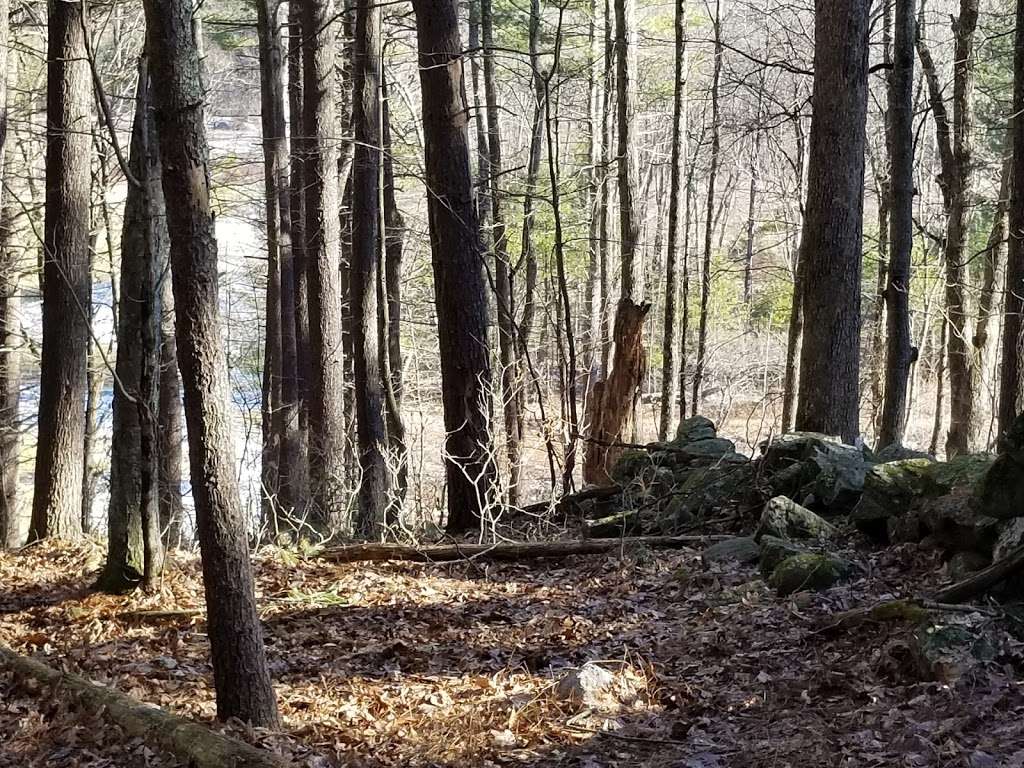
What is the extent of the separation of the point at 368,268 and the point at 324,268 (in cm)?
92

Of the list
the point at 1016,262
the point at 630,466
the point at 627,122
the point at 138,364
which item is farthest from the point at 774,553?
the point at 627,122

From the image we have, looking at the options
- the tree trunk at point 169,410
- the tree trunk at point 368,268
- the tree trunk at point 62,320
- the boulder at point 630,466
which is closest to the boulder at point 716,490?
the boulder at point 630,466

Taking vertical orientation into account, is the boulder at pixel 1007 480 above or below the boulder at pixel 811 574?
above

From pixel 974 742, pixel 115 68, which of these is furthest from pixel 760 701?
pixel 115 68

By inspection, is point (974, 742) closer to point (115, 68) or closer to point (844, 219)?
point (844, 219)

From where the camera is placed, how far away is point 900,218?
11531mm

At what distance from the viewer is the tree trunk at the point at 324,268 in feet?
43.8

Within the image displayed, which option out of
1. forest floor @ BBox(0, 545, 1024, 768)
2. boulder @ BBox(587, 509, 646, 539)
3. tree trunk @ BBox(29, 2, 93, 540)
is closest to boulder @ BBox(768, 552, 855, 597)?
forest floor @ BBox(0, 545, 1024, 768)

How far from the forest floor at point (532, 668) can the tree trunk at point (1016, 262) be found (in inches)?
234

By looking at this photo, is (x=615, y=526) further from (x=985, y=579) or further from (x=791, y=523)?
(x=985, y=579)

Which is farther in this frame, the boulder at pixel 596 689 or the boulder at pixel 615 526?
the boulder at pixel 615 526

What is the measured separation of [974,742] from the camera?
4.45 m

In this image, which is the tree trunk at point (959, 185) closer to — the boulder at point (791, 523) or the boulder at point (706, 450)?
the boulder at point (706, 450)

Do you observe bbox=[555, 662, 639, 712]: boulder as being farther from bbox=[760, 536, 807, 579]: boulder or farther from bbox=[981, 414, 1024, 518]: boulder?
bbox=[981, 414, 1024, 518]: boulder
